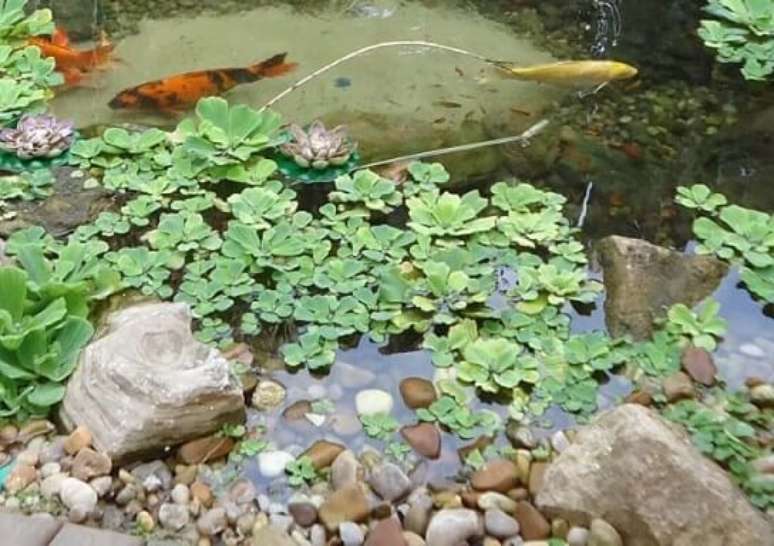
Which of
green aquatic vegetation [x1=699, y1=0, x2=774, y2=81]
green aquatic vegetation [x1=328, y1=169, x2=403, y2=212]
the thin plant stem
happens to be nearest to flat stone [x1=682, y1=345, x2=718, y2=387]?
green aquatic vegetation [x1=328, y1=169, x2=403, y2=212]

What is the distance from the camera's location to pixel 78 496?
1835mm

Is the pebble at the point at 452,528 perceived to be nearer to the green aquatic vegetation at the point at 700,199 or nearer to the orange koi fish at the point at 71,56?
the green aquatic vegetation at the point at 700,199

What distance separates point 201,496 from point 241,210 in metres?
0.83

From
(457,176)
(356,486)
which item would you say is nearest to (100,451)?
(356,486)

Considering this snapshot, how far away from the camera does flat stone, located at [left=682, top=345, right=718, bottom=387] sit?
2104 mm

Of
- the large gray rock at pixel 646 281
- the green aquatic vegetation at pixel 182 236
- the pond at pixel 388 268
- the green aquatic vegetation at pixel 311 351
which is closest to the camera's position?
the pond at pixel 388 268

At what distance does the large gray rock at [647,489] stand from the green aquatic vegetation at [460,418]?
20 centimetres

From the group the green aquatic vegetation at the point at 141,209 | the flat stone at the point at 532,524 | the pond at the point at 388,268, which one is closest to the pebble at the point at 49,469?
the pond at the point at 388,268

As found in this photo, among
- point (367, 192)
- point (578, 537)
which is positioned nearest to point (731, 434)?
point (578, 537)

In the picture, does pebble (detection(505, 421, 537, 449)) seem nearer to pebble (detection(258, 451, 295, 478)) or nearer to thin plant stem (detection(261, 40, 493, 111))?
pebble (detection(258, 451, 295, 478))

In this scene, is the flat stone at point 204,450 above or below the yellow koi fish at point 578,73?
below

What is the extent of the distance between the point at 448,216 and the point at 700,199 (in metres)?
0.68

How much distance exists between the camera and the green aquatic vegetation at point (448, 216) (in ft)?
8.08

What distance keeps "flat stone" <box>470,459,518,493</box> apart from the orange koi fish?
1.93 m
